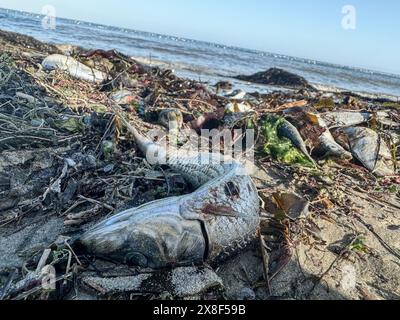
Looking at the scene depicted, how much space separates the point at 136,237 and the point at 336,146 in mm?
3376

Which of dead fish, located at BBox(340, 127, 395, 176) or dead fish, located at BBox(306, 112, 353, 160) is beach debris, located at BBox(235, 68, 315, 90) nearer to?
dead fish, located at BBox(340, 127, 395, 176)

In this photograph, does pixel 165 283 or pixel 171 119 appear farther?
pixel 171 119

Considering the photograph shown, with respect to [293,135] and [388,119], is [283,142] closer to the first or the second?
[293,135]

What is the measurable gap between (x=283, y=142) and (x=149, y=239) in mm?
2894

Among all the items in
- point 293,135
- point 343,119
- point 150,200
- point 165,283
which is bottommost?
point 165,283

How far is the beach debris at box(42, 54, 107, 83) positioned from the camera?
7094 mm

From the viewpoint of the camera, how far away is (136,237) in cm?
227

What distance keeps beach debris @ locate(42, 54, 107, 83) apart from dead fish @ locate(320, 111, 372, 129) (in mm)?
4214

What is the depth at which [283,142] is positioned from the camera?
4.75 m

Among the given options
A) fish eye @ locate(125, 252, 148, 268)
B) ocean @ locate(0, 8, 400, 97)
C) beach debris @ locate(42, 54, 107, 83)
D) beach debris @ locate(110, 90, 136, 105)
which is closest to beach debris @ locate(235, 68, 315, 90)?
ocean @ locate(0, 8, 400, 97)

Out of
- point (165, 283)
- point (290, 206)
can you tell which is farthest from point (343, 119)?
point (165, 283)

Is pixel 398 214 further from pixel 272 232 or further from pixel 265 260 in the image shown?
pixel 265 260

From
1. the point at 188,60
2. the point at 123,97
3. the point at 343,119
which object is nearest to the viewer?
the point at 343,119
